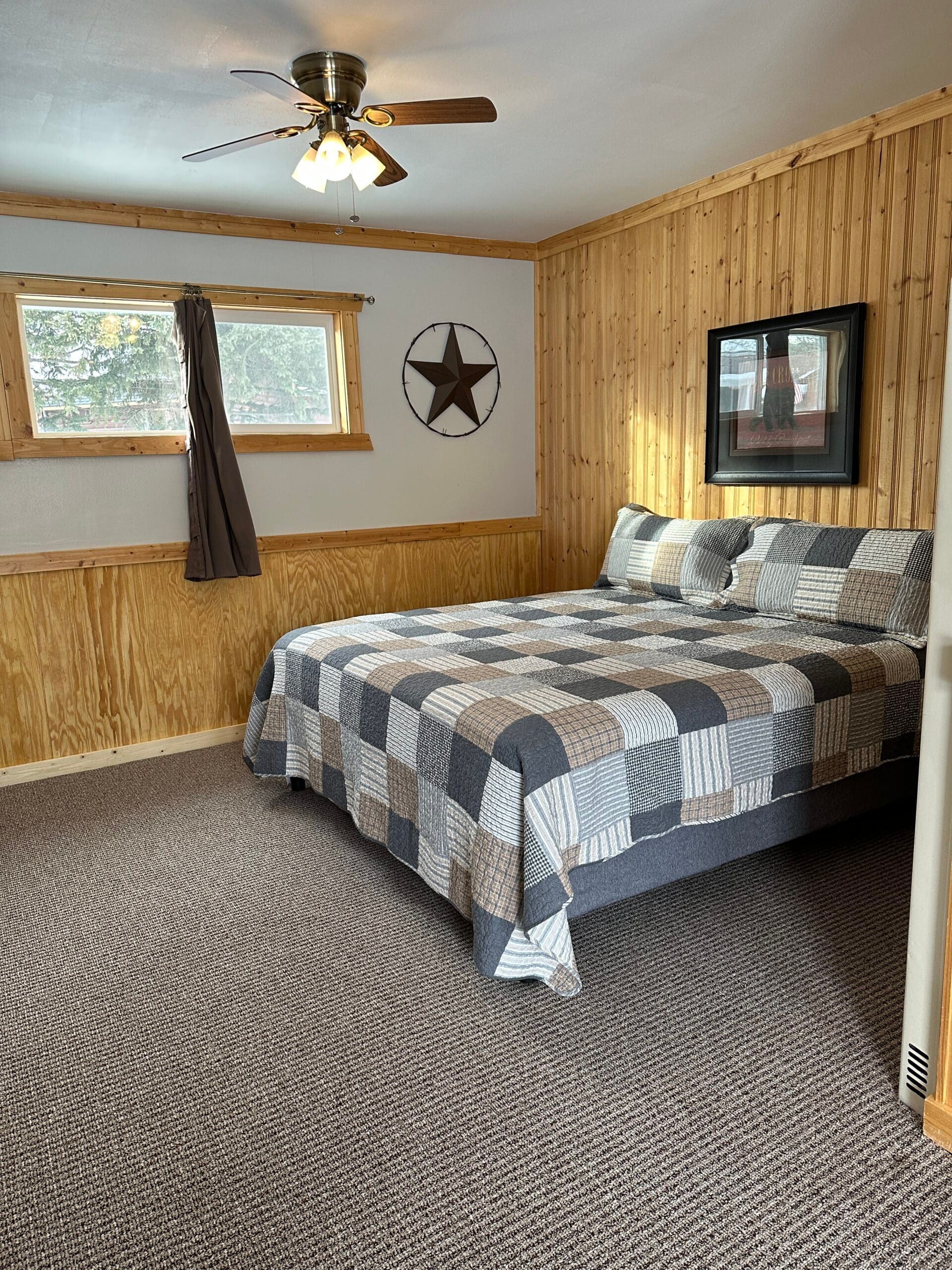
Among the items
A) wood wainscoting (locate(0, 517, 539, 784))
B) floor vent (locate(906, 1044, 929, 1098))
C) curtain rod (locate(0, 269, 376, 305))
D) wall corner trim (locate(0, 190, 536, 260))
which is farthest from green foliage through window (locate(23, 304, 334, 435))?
floor vent (locate(906, 1044, 929, 1098))

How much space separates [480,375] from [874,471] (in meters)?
2.26

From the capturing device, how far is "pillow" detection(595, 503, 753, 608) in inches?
140

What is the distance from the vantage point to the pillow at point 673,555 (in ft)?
11.7

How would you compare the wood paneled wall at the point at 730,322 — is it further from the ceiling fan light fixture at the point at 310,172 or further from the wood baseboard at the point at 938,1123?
the wood baseboard at the point at 938,1123

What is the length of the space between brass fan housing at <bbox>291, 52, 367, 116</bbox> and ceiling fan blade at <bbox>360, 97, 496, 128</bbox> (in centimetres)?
18

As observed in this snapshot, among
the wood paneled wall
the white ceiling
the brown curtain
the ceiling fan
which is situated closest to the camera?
the white ceiling

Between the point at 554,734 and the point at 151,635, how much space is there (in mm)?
2568

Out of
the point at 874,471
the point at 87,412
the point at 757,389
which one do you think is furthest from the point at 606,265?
the point at 87,412

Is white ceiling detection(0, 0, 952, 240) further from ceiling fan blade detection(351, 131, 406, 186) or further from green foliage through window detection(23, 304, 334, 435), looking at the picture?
green foliage through window detection(23, 304, 334, 435)

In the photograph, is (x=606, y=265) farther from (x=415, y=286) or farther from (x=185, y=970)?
(x=185, y=970)

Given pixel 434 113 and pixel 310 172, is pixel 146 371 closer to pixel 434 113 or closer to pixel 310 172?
pixel 310 172

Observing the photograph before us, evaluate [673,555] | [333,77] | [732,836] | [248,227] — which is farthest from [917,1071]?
[248,227]

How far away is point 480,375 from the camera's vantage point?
4785 mm

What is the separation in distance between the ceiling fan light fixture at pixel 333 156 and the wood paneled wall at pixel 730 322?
192 cm
